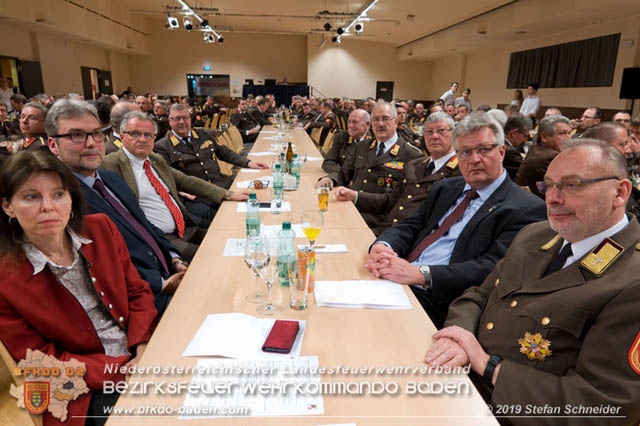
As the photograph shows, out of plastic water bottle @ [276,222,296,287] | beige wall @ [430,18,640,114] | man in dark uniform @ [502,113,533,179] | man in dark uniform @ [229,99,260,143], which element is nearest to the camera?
plastic water bottle @ [276,222,296,287]

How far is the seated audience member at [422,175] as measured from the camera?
2865 millimetres

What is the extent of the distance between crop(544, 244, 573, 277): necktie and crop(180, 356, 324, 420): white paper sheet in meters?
0.91

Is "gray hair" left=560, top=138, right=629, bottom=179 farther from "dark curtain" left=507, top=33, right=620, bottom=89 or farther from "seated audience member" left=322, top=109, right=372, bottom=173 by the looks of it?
"dark curtain" left=507, top=33, right=620, bottom=89

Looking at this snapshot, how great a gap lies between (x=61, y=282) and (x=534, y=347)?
1.67 m

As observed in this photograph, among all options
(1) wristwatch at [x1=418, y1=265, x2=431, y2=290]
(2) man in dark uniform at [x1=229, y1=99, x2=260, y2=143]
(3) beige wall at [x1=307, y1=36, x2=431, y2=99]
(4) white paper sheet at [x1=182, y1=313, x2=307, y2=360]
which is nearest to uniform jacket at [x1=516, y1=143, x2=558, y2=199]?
(1) wristwatch at [x1=418, y1=265, x2=431, y2=290]

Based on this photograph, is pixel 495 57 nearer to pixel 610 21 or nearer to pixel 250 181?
pixel 610 21

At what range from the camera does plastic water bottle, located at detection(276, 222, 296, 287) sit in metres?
1.71

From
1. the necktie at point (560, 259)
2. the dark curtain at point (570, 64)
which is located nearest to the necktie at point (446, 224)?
the necktie at point (560, 259)

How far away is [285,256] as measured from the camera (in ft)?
5.88

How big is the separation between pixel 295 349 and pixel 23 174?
1142 mm

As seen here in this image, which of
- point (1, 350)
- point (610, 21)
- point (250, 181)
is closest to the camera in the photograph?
point (1, 350)

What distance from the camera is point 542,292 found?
1.39m

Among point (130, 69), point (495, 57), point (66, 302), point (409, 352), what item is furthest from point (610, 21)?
point (130, 69)

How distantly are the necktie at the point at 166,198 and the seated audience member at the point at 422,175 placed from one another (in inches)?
48.8
